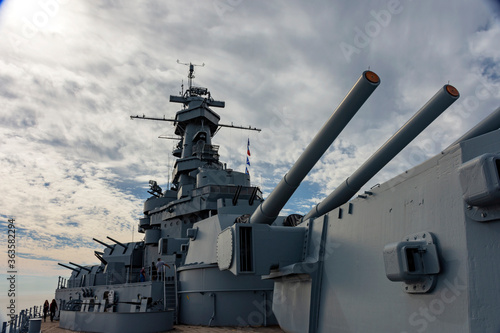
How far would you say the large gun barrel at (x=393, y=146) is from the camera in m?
3.67

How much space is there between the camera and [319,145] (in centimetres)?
458

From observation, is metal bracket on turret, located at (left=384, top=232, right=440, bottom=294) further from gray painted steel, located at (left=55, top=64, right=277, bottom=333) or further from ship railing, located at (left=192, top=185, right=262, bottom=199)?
ship railing, located at (left=192, top=185, right=262, bottom=199)

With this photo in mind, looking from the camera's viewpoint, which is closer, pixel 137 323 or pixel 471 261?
pixel 471 261

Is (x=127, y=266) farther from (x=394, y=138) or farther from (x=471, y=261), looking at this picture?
(x=471, y=261)

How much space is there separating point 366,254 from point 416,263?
103 cm

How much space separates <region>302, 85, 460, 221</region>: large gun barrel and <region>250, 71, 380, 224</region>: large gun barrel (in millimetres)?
546

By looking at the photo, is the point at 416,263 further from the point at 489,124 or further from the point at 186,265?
the point at 186,265

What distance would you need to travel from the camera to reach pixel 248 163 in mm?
18547

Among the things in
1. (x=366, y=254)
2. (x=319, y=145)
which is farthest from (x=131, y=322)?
(x=366, y=254)

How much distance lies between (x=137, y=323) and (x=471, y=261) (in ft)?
27.1

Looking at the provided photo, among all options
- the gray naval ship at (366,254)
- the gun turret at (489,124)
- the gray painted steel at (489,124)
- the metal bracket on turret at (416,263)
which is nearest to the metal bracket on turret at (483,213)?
the gray naval ship at (366,254)

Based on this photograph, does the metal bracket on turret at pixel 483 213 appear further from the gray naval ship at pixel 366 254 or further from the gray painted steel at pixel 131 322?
the gray painted steel at pixel 131 322

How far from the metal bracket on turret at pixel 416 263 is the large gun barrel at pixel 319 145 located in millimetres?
1467

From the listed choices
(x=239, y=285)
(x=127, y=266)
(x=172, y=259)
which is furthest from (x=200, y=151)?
(x=239, y=285)
